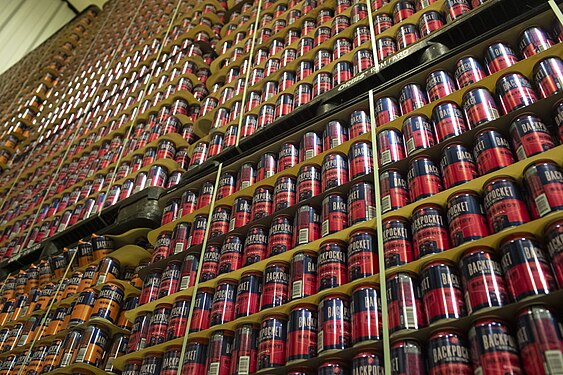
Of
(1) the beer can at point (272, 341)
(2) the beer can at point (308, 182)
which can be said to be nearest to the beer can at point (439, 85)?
(2) the beer can at point (308, 182)

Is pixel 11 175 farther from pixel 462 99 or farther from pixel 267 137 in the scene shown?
pixel 462 99

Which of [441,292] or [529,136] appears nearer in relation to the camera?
[441,292]

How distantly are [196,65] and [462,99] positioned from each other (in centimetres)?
314

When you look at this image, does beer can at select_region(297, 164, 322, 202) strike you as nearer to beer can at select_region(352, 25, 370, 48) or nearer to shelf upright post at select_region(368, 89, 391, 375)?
shelf upright post at select_region(368, 89, 391, 375)

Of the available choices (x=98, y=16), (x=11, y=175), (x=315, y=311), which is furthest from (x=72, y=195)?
(x=98, y=16)

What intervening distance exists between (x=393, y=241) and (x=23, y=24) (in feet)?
36.9

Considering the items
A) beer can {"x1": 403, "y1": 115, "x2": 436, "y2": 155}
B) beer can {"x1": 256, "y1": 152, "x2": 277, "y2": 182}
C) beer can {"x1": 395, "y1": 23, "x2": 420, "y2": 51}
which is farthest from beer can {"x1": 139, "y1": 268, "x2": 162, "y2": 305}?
beer can {"x1": 395, "y1": 23, "x2": 420, "y2": 51}

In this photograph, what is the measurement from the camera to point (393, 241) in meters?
1.88

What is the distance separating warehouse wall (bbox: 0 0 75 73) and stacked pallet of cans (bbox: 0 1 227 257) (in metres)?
5.03

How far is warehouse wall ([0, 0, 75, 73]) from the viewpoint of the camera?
1052 centimetres

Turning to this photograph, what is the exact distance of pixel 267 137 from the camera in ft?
10.4

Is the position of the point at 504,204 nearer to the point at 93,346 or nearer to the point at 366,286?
the point at 366,286

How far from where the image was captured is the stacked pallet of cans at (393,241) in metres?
1.54

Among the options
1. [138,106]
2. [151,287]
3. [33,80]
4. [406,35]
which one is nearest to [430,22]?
[406,35]
